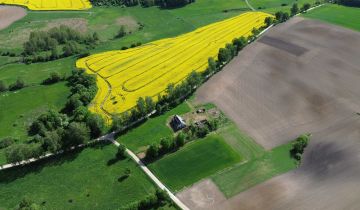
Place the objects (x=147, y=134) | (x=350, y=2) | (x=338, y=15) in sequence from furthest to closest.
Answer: (x=350, y=2) < (x=338, y=15) < (x=147, y=134)

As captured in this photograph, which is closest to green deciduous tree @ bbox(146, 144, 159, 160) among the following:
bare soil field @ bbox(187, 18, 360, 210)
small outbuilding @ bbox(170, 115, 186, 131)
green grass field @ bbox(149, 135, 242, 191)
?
green grass field @ bbox(149, 135, 242, 191)

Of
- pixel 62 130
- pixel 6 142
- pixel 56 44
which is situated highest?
pixel 56 44

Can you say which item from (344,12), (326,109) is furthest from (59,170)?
(344,12)

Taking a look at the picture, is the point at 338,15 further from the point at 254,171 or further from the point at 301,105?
the point at 254,171

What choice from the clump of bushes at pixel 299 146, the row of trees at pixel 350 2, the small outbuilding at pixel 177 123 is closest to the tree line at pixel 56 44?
the small outbuilding at pixel 177 123

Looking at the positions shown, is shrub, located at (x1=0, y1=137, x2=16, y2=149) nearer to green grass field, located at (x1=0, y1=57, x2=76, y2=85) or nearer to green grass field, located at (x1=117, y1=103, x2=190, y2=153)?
green grass field, located at (x1=117, y1=103, x2=190, y2=153)

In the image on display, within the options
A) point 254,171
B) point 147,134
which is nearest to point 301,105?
point 254,171
